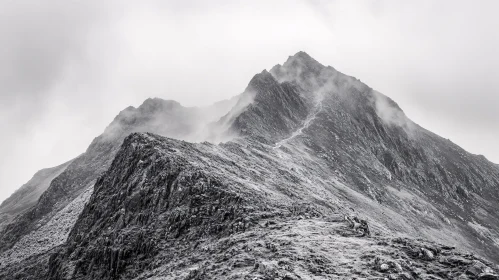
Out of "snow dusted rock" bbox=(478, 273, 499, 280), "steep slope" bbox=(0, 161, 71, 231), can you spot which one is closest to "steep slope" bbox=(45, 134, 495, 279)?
"snow dusted rock" bbox=(478, 273, 499, 280)

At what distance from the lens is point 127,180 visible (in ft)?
149

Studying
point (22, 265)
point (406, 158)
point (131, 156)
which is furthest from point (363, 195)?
point (22, 265)

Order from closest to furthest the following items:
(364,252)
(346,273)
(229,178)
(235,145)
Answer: (346,273)
(364,252)
(229,178)
(235,145)

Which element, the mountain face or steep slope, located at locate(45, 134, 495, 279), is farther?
the mountain face

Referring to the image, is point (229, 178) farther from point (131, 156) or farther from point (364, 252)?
point (364, 252)

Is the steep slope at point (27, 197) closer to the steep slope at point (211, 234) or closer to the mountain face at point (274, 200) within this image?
the mountain face at point (274, 200)

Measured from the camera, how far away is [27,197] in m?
132

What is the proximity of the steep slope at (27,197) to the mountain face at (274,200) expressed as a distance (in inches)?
896

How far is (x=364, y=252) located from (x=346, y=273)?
283 cm

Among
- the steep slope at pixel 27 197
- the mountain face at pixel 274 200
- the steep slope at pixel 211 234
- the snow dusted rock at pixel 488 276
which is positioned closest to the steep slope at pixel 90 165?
the mountain face at pixel 274 200

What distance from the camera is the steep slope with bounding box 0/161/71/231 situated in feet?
377

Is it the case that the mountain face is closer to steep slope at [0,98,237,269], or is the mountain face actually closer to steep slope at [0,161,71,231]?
steep slope at [0,98,237,269]

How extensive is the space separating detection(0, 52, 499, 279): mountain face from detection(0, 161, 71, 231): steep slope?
22.8 metres

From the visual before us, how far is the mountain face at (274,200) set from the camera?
25.2 metres
